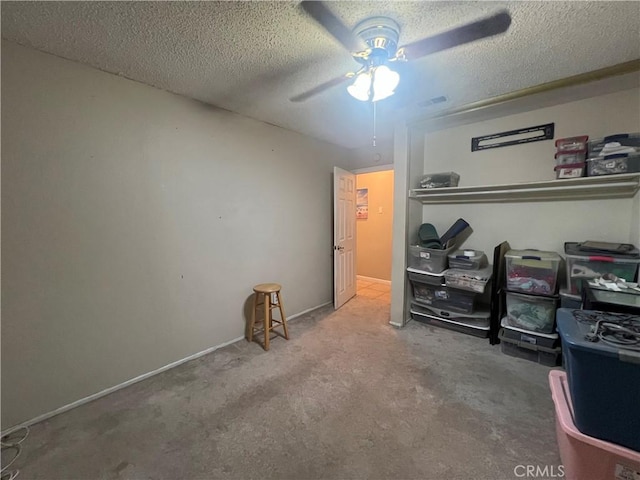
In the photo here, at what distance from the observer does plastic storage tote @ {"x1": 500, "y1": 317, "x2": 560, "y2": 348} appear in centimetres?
230

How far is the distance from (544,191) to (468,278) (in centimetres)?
104

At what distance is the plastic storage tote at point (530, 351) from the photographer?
7.51ft

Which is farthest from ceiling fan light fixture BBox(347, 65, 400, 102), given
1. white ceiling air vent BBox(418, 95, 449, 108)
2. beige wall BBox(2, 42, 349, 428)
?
beige wall BBox(2, 42, 349, 428)

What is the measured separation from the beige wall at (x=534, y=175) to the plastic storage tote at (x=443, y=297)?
638 mm

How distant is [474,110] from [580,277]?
1.72 meters

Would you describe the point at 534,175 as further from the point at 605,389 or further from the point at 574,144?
the point at 605,389

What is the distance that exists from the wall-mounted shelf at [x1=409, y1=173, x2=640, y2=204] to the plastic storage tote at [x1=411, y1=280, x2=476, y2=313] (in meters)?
1.03

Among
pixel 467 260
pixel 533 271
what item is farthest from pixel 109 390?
pixel 533 271

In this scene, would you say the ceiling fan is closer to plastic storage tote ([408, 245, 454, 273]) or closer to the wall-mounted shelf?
the wall-mounted shelf

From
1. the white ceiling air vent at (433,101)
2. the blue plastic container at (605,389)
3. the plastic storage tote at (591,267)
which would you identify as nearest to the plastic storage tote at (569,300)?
the plastic storage tote at (591,267)

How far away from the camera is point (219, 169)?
2578 millimetres

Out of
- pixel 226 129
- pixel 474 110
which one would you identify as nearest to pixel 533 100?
pixel 474 110

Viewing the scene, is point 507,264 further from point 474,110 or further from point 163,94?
point 163,94

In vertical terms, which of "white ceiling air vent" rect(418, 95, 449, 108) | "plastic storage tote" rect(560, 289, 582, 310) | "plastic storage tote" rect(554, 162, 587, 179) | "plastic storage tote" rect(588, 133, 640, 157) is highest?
"white ceiling air vent" rect(418, 95, 449, 108)
